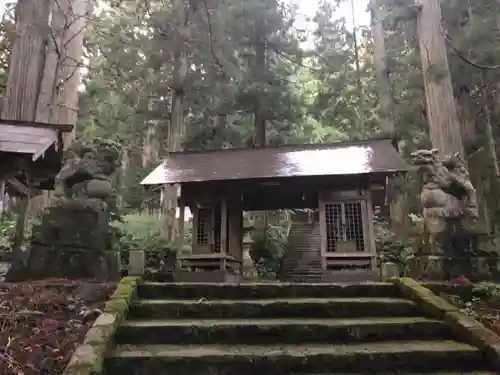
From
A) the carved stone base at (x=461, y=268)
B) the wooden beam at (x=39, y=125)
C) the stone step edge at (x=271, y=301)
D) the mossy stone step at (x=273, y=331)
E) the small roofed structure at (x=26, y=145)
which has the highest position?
the wooden beam at (x=39, y=125)

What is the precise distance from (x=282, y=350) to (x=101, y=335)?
1723 mm

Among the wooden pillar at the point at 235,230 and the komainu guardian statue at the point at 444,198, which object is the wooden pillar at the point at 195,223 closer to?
the wooden pillar at the point at 235,230

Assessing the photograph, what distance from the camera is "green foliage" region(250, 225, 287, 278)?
1623cm

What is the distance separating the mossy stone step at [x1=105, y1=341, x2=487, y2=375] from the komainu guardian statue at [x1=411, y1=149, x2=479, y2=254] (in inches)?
105

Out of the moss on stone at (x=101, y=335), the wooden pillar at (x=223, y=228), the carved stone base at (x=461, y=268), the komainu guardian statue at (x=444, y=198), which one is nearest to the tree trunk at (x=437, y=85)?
the komainu guardian statue at (x=444, y=198)

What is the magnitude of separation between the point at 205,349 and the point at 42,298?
208 cm

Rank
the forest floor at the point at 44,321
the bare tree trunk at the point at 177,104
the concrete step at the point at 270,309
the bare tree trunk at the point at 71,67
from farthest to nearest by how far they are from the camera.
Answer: the bare tree trunk at the point at 71,67, the bare tree trunk at the point at 177,104, the concrete step at the point at 270,309, the forest floor at the point at 44,321

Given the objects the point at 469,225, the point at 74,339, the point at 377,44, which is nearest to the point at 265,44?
the point at 377,44

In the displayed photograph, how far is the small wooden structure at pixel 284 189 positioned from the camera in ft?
30.8

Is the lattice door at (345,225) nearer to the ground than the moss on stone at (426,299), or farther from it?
farther from it

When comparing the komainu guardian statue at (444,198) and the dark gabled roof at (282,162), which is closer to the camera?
the komainu guardian statue at (444,198)

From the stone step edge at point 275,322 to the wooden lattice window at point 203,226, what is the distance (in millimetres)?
5363

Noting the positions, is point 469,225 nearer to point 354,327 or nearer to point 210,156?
point 354,327

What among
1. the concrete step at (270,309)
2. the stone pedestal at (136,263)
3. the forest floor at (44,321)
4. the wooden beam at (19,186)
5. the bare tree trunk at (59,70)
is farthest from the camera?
the bare tree trunk at (59,70)
